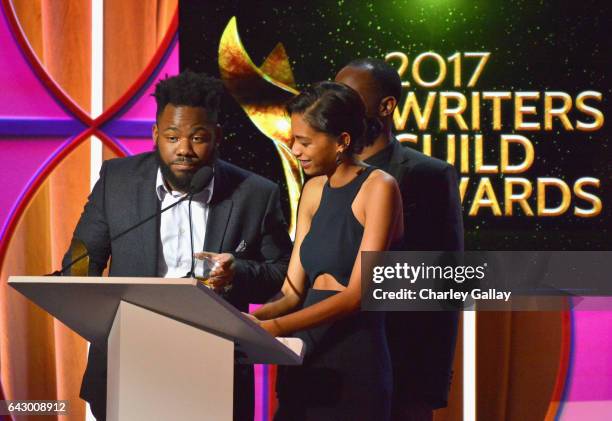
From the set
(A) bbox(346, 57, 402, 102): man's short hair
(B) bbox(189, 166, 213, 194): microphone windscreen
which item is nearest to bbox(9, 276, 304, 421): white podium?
(B) bbox(189, 166, 213, 194): microphone windscreen

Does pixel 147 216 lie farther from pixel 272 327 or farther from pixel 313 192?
pixel 272 327

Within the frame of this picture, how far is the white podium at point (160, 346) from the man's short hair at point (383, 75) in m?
2.09

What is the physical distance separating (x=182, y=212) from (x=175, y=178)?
0.66 ft

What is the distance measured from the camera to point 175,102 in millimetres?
3484

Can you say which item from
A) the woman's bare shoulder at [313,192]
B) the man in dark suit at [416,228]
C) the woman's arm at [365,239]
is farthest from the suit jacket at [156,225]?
the woman's arm at [365,239]

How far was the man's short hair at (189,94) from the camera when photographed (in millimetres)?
3504

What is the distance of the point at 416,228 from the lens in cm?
380

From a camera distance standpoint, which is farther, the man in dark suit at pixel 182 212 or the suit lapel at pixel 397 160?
the suit lapel at pixel 397 160

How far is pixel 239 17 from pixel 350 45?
561 millimetres

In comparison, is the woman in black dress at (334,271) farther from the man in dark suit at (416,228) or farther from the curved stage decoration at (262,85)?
the curved stage decoration at (262,85)

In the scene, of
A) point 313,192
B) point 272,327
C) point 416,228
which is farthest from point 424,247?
point 272,327

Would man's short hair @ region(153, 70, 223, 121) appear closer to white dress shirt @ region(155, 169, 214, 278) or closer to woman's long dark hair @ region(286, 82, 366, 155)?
white dress shirt @ region(155, 169, 214, 278)

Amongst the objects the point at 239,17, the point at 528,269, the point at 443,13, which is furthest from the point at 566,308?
the point at 239,17

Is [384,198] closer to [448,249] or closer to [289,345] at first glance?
[289,345]
